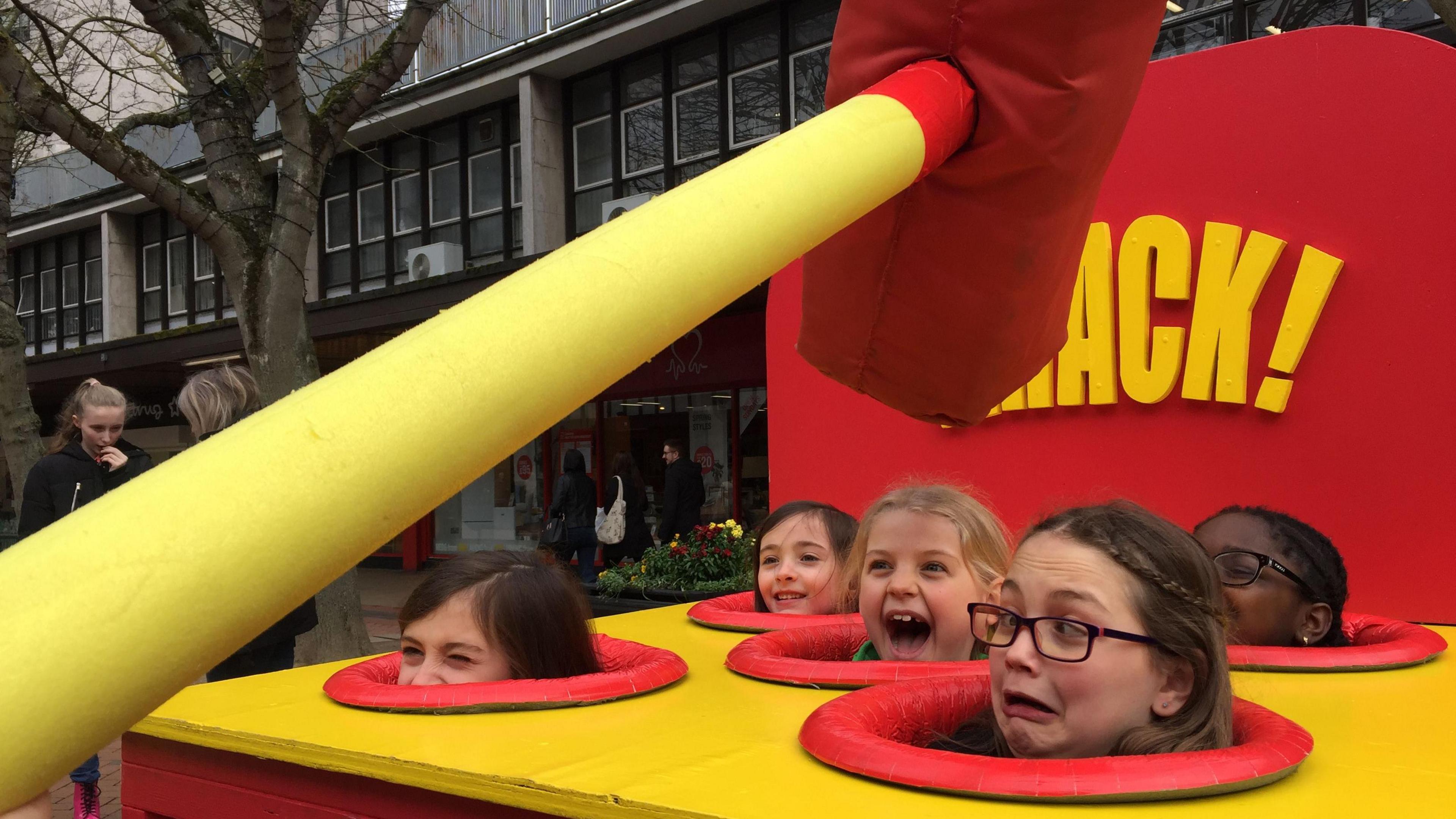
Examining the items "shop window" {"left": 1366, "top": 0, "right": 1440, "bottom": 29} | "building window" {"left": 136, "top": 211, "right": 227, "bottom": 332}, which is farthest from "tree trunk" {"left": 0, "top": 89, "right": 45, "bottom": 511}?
"shop window" {"left": 1366, "top": 0, "right": 1440, "bottom": 29}

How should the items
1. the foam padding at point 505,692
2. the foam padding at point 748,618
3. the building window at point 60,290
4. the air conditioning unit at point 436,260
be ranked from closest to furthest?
the foam padding at point 505,692, the foam padding at point 748,618, the air conditioning unit at point 436,260, the building window at point 60,290

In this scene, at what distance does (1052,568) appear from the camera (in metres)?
1.77

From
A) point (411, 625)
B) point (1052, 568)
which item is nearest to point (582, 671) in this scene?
point (411, 625)

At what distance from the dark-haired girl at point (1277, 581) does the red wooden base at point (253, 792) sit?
1.88 meters

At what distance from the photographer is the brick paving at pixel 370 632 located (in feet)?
16.2

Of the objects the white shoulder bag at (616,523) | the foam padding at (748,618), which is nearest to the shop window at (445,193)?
the white shoulder bag at (616,523)

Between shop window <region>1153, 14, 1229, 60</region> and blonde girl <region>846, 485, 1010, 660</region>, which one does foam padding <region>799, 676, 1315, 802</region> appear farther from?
shop window <region>1153, 14, 1229, 60</region>

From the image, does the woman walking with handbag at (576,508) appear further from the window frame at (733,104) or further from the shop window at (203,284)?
the shop window at (203,284)

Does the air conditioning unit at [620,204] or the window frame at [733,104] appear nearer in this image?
the window frame at [733,104]

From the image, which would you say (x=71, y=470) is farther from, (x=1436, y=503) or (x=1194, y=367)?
(x=1436, y=503)

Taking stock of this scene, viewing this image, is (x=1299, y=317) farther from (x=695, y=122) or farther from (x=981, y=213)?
(x=695, y=122)

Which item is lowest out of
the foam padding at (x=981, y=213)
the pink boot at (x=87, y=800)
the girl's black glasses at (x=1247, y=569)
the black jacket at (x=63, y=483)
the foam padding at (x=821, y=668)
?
the pink boot at (x=87, y=800)

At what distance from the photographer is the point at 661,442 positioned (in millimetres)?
13703

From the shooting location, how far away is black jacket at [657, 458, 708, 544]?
1114 centimetres
